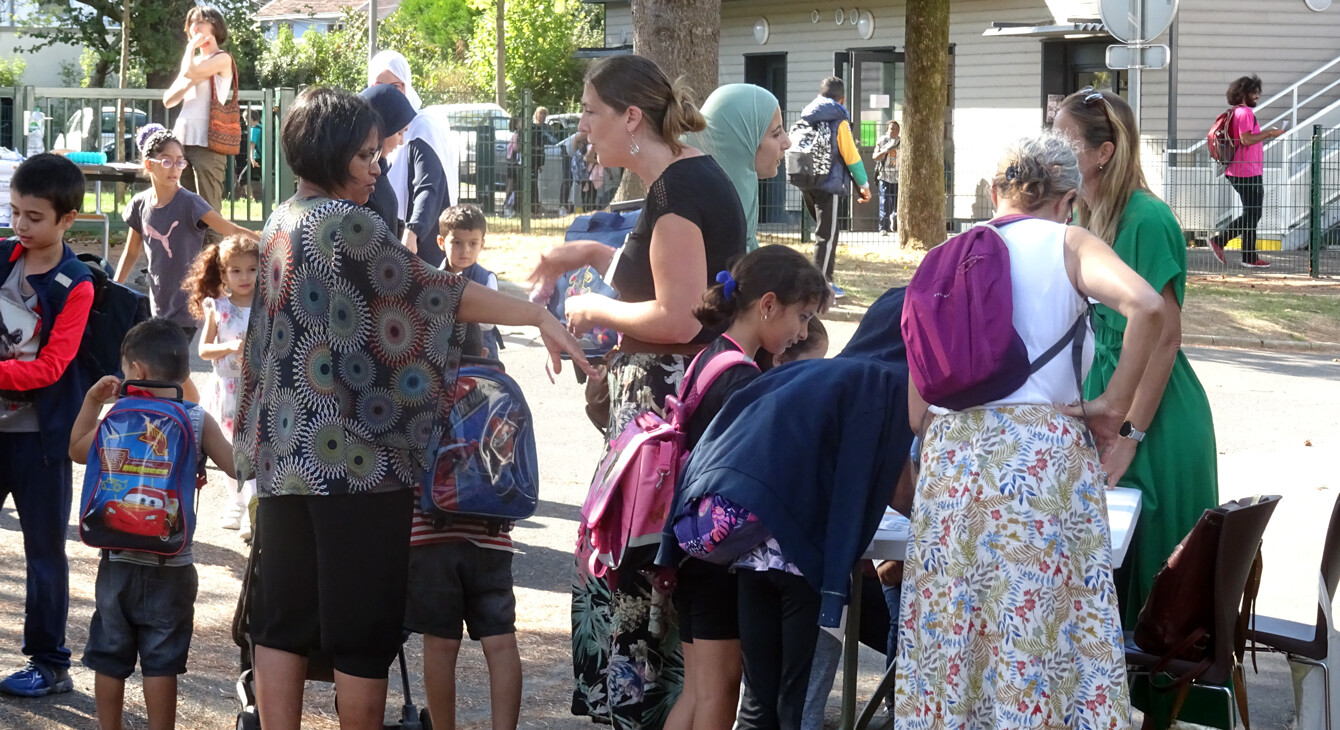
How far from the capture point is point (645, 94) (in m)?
4.00

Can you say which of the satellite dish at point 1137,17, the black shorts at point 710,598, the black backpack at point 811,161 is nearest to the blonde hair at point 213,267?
the black shorts at point 710,598

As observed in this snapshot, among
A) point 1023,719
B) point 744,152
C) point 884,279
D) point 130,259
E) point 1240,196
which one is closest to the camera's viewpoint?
point 1023,719

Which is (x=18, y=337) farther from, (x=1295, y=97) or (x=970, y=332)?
(x=1295, y=97)

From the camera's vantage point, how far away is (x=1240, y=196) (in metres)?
18.1

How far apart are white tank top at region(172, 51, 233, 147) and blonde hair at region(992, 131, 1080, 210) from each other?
7.55m

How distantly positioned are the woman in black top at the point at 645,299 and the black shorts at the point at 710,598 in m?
0.16

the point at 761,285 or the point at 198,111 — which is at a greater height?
the point at 198,111

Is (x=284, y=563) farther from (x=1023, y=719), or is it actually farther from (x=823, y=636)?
(x=1023, y=719)

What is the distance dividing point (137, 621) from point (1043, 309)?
268 centimetres

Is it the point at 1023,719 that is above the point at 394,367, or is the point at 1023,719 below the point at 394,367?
below

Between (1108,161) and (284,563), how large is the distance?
8.45ft

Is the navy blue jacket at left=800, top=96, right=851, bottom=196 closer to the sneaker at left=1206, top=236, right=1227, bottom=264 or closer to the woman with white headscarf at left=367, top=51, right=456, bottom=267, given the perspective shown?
the sneaker at left=1206, top=236, right=1227, bottom=264

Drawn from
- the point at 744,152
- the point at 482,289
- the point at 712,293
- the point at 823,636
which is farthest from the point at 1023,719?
the point at 744,152

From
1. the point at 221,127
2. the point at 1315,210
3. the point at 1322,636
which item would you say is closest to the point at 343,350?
the point at 1322,636
